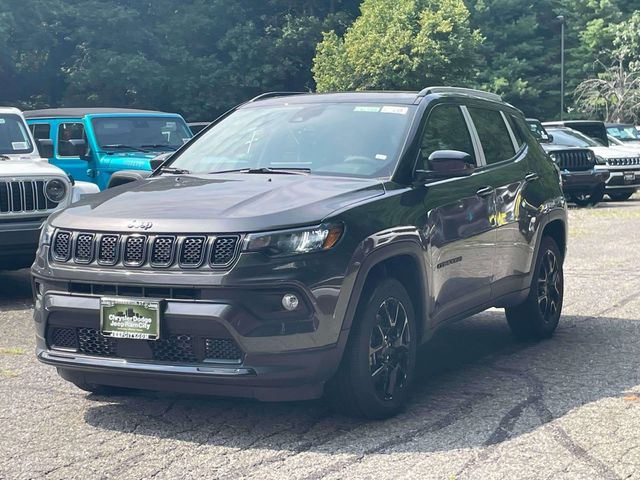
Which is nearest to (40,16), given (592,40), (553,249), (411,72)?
(411,72)

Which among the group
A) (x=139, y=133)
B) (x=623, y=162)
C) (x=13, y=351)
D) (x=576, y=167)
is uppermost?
(x=139, y=133)

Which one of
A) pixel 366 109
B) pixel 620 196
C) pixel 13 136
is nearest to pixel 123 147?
pixel 13 136

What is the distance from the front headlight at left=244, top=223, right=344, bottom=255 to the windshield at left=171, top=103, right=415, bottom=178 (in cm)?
89

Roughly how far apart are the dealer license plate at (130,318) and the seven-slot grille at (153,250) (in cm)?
18

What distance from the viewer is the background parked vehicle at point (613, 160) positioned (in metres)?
23.8

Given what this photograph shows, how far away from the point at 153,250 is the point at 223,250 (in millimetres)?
350

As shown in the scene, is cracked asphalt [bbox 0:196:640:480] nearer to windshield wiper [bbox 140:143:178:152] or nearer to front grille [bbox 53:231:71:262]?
front grille [bbox 53:231:71:262]

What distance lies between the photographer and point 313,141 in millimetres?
6285

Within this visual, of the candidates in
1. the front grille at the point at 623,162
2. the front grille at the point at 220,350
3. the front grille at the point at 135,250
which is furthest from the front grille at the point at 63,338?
the front grille at the point at 623,162

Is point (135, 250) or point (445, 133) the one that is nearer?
point (135, 250)

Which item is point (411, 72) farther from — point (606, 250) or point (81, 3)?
point (606, 250)

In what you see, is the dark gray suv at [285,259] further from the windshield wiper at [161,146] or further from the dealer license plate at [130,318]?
the windshield wiper at [161,146]

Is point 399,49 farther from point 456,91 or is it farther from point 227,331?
point 227,331

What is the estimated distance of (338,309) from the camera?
511 centimetres
